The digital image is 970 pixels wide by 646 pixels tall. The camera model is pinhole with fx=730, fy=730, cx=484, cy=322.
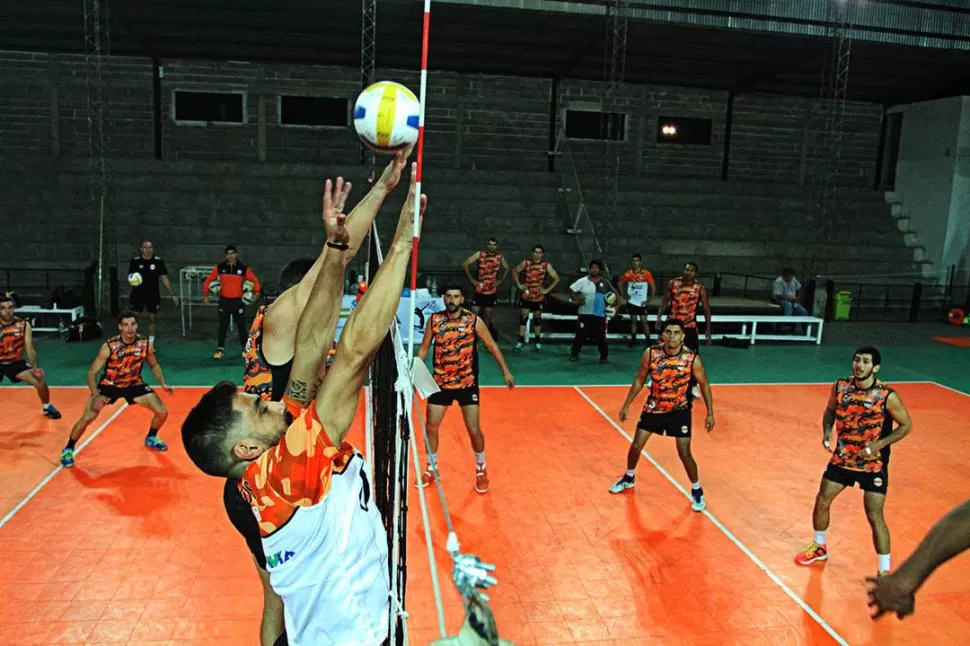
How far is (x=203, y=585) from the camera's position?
18.9ft

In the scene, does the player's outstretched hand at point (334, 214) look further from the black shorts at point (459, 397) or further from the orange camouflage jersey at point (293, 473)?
the black shorts at point (459, 397)

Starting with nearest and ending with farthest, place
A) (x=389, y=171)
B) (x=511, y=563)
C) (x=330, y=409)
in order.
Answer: (x=330, y=409), (x=389, y=171), (x=511, y=563)

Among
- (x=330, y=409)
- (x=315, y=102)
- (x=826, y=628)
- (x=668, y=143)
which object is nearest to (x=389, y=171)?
(x=330, y=409)

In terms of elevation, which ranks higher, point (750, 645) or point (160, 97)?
point (160, 97)

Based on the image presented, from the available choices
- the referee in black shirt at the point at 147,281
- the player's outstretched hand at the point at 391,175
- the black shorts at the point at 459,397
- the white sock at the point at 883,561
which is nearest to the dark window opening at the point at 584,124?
the referee in black shirt at the point at 147,281

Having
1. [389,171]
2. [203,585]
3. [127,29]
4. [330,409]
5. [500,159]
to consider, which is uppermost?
[127,29]

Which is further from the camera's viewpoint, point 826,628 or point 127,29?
point 127,29

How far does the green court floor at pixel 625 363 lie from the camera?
12484 millimetres

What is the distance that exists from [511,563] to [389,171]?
4308 millimetres

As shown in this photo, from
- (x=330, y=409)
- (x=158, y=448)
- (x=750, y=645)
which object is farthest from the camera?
(x=158, y=448)

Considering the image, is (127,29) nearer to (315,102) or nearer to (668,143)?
(315,102)

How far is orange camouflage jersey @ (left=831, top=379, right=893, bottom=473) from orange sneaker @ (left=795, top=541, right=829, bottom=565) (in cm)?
79

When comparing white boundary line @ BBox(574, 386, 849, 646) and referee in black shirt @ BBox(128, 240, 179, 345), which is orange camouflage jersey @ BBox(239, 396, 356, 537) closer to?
white boundary line @ BBox(574, 386, 849, 646)

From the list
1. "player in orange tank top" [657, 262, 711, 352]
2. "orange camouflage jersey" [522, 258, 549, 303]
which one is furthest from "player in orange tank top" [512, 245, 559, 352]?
"player in orange tank top" [657, 262, 711, 352]
